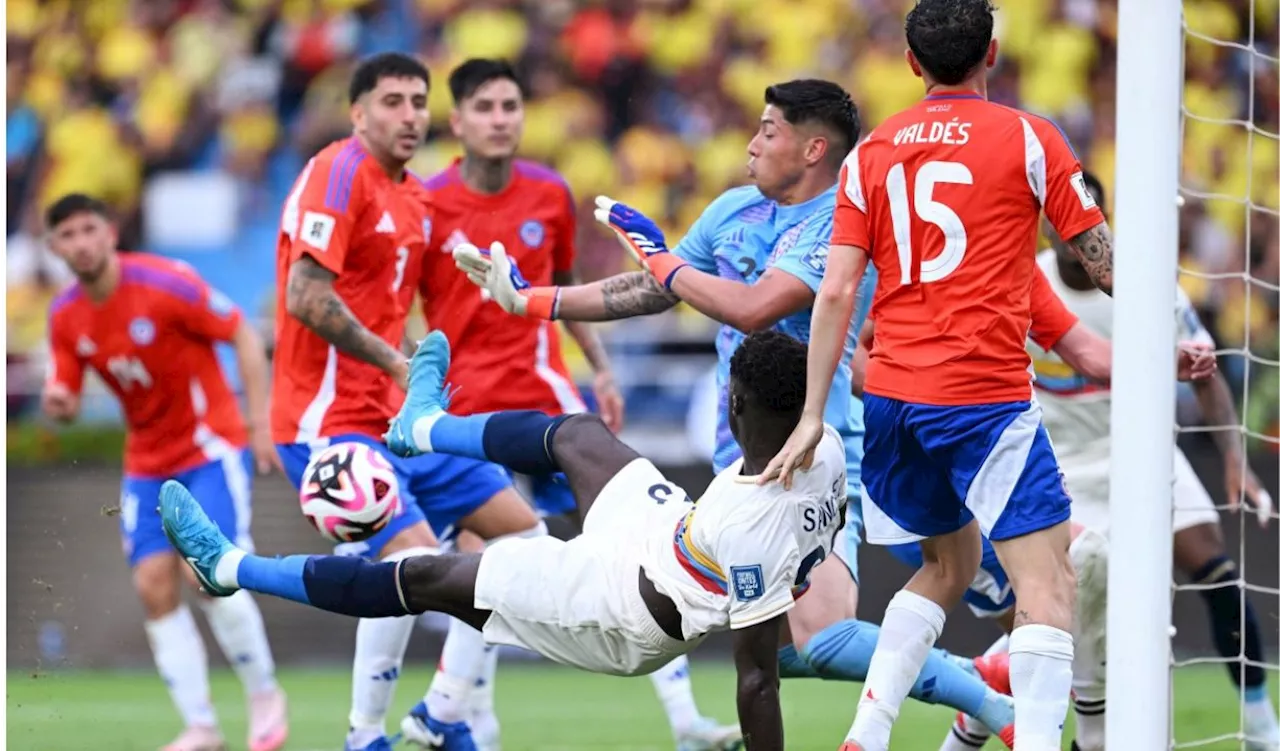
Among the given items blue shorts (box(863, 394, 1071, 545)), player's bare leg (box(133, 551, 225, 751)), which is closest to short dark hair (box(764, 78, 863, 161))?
blue shorts (box(863, 394, 1071, 545))

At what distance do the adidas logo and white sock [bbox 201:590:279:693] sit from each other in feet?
6.61

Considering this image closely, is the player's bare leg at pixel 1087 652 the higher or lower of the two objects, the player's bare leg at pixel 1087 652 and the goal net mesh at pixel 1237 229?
the lower

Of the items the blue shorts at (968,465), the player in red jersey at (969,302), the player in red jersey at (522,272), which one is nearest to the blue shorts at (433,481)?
the player in red jersey at (522,272)

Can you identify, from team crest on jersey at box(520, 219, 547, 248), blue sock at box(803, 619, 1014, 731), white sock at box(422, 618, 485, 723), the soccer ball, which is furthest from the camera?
team crest on jersey at box(520, 219, 547, 248)

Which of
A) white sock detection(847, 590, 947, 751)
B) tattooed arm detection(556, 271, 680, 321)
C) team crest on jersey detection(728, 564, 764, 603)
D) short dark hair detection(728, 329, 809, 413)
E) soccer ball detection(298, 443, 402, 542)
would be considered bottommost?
white sock detection(847, 590, 947, 751)

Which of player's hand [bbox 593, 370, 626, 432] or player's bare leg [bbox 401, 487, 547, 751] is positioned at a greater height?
player's hand [bbox 593, 370, 626, 432]

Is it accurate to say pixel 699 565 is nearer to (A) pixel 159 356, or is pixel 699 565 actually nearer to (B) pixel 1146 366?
(B) pixel 1146 366

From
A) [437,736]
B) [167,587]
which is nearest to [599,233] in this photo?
[167,587]

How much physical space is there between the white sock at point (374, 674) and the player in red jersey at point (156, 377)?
1.86 meters

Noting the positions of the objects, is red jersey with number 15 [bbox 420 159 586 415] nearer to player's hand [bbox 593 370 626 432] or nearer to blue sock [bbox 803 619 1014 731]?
player's hand [bbox 593 370 626 432]

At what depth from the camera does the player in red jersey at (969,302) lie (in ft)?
15.2

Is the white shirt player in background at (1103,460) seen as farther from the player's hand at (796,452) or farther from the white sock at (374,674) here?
the white sock at (374,674)

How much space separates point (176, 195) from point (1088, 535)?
9636 mm

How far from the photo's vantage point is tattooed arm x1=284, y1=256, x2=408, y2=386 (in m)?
6.21
